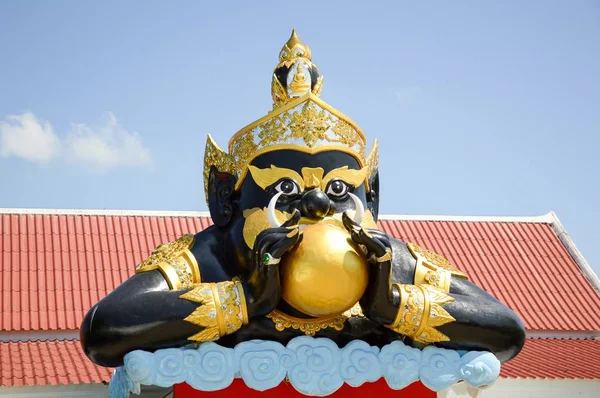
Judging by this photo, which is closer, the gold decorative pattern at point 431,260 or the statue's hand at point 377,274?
the statue's hand at point 377,274

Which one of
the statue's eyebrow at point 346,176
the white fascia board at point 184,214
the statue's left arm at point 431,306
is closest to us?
the statue's left arm at point 431,306

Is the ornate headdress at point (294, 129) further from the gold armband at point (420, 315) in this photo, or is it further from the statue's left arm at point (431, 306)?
the gold armband at point (420, 315)

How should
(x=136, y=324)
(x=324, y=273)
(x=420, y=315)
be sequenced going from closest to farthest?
(x=324, y=273), (x=136, y=324), (x=420, y=315)

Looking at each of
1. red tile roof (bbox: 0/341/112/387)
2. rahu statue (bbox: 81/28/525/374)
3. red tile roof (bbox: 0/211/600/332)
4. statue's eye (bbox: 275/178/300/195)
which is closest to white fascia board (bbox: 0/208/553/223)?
red tile roof (bbox: 0/211/600/332)

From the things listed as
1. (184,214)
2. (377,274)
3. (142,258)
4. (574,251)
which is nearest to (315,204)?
(377,274)

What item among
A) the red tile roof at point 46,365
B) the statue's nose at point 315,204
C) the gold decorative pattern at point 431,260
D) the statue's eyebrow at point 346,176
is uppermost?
the statue's eyebrow at point 346,176

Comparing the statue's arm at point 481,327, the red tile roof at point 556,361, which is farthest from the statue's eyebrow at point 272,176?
the red tile roof at point 556,361

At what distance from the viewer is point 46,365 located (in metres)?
7.86

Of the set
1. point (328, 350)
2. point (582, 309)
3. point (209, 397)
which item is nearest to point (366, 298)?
point (328, 350)

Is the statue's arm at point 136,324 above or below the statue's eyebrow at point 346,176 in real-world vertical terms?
below

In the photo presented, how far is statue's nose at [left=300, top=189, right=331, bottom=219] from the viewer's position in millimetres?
4367

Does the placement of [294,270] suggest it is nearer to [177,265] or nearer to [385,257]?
[385,257]

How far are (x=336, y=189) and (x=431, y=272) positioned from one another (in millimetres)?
668

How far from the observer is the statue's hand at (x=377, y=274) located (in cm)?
417
